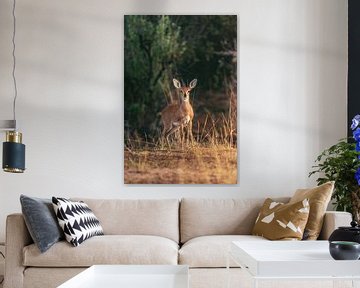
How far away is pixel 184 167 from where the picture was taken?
A: 492cm

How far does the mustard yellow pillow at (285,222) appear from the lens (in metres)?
3.79

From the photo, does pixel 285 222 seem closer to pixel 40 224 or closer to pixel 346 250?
pixel 346 250

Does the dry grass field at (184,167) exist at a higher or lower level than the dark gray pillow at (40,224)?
higher

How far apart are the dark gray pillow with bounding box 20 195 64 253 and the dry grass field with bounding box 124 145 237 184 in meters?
1.23

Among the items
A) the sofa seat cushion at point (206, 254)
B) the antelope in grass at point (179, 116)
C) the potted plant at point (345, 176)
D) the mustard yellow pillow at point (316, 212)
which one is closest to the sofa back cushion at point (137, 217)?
the sofa seat cushion at point (206, 254)

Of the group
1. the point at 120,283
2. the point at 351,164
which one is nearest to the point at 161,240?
the point at 120,283

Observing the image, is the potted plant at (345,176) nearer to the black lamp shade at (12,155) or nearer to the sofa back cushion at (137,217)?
the sofa back cushion at (137,217)

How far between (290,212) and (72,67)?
2.28 m

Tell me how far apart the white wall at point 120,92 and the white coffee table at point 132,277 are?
6.56 feet

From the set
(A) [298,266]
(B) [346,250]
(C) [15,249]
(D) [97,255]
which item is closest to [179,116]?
(D) [97,255]

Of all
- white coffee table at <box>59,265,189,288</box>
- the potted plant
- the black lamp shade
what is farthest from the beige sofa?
white coffee table at <box>59,265,189,288</box>

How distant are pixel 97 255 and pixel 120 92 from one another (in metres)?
1.74

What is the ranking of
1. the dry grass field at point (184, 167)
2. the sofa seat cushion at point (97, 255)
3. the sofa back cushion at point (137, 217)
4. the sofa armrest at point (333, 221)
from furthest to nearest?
the dry grass field at point (184, 167)
the sofa back cushion at point (137, 217)
the sofa armrest at point (333, 221)
the sofa seat cushion at point (97, 255)

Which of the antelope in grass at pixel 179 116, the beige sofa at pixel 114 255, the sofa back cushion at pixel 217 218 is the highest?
the antelope in grass at pixel 179 116
